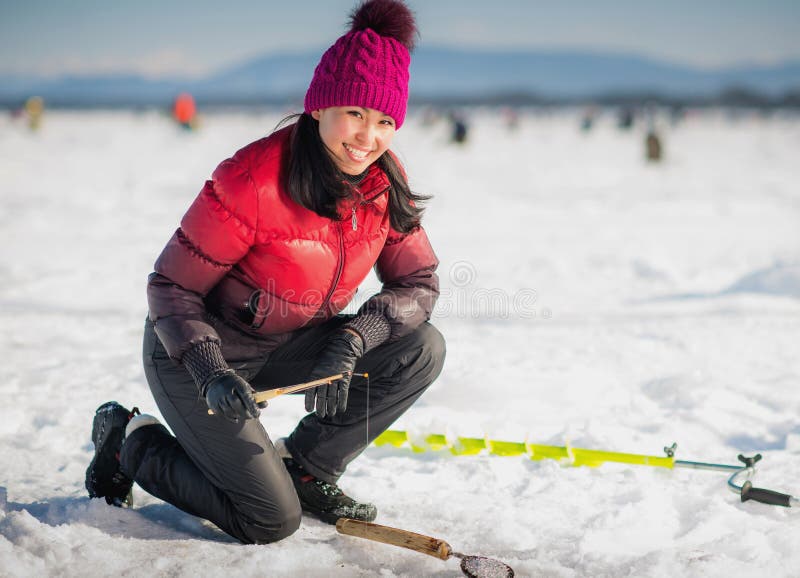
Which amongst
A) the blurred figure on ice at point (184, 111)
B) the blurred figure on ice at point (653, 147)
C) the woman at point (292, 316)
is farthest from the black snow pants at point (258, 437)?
the blurred figure on ice at point (184, 111)

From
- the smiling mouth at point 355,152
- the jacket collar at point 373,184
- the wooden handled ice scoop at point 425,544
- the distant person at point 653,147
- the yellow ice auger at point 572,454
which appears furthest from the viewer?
the distant person at point 653,147

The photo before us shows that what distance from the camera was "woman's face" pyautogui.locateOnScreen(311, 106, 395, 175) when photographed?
2.03 meters

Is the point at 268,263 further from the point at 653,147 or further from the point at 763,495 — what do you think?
the point at 653,147

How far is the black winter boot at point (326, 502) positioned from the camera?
7.30 feet

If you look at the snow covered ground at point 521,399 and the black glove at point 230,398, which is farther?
the snow covered ground at point 521,399

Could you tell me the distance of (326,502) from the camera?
88.4 inches

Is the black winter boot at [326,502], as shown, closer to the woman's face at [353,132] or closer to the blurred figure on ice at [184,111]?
the woman's face at [353,132]

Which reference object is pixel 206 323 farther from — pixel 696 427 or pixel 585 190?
pixel 585 190

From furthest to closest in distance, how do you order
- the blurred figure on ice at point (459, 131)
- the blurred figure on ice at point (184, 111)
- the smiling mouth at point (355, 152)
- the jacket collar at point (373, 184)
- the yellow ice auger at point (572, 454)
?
the blurred figure on ice at point (184, 111) → the blurred figure on ice at point (459, 131) → the yellow ice auger at point (572, 454) → the jacket collar at point (373, 184) → the smiling mouth at point (355, 152)

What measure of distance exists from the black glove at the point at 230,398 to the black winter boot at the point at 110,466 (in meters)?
0.54

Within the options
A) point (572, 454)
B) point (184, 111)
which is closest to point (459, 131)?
point (184, 111)

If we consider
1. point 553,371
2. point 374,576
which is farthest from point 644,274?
point 374,576

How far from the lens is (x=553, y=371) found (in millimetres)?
3697

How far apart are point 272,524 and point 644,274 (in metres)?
4.64
